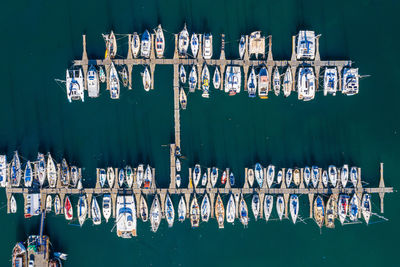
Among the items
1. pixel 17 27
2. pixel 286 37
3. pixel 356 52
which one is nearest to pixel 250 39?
pixel 286 37

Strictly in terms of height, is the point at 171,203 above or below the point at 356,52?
below

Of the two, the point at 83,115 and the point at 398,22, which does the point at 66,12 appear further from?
the point at 398,22

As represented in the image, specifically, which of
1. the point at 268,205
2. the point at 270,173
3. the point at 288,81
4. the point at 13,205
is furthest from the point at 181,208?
the point at 13,205

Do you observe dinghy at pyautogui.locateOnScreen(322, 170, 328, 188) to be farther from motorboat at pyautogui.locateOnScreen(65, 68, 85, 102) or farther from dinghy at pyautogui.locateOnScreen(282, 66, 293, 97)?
motorboat at pyautogui.locateOnScreen(65, 68, 85, 102)

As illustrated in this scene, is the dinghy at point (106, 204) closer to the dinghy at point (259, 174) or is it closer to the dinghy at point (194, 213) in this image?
the dinghy at point (194, 213)

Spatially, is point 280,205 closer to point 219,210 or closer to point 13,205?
point 219,210

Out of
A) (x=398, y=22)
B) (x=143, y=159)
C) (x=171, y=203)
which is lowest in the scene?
(x=171, y=203)
